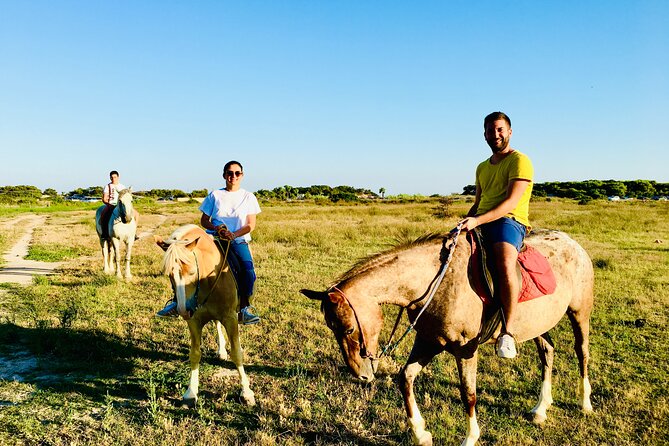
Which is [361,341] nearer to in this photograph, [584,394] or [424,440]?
[424,440]

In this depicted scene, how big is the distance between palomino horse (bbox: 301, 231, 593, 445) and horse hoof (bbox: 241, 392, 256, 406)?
180cm

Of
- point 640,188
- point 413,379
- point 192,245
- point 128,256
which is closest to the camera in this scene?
point 413,379

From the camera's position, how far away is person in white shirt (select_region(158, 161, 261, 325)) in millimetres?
5266

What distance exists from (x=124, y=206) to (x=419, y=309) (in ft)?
31.3

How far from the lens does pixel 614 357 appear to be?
6.00 m

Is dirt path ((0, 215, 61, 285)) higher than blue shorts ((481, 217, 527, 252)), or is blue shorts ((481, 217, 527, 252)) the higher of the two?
blue shorts ((481, 217, 527, 252))

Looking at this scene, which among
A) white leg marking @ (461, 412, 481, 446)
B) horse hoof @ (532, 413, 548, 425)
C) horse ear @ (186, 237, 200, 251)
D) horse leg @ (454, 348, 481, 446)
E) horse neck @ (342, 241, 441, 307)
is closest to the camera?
horse neck @ (342, 241, 441, 307)

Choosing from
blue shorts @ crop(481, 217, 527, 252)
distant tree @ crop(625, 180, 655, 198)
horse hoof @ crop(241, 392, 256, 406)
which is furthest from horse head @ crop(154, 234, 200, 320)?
distant tree @ crop(625, 180, 655, 198)

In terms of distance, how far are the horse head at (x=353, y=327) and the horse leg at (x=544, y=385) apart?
95.4 inches

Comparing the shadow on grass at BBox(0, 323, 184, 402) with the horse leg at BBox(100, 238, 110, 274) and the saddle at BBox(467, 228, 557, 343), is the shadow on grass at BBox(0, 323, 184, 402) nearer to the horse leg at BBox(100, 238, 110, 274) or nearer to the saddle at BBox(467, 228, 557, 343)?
the saddle at BBox(467, 228, 557, 343)

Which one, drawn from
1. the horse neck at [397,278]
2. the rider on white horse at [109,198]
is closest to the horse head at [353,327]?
the horse neck at [397,278]

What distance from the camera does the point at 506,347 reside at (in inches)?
132

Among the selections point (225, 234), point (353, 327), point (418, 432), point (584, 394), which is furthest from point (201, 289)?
point (584, 394)

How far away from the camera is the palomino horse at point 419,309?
303cm
